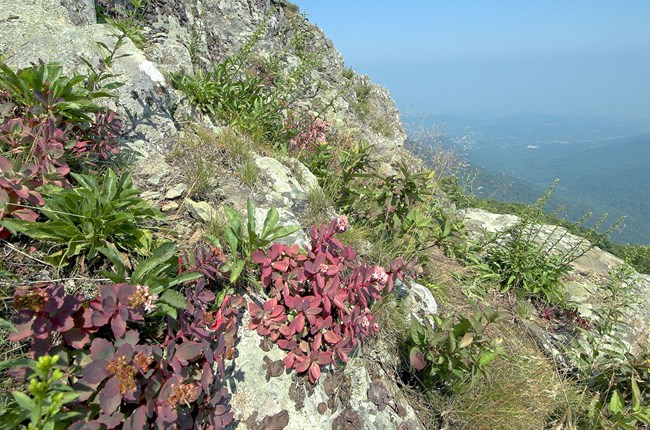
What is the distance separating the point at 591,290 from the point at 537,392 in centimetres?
374

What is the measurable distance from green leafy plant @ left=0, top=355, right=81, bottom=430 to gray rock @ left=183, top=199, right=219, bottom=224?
1869 mm

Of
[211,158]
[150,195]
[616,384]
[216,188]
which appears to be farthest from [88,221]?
[616,384]

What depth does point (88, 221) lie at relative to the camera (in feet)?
8.14

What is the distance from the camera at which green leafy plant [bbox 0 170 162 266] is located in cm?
240

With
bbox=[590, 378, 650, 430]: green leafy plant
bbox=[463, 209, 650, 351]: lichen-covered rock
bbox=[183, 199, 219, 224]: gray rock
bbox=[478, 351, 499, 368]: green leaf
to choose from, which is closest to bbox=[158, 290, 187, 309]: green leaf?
bbox=[183, 199, 219, 224]: gray rock

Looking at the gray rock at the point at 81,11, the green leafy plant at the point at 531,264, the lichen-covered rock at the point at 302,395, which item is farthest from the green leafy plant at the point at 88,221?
the green leafy plant at the point at 531,264

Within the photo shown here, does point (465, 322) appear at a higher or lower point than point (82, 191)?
lower

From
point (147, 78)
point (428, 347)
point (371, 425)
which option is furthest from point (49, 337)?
point (147, 78)

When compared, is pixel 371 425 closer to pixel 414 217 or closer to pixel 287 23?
pixel 414 217

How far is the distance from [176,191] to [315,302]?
1.90 m

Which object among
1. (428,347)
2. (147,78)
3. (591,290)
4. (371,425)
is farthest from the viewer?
(591,290)

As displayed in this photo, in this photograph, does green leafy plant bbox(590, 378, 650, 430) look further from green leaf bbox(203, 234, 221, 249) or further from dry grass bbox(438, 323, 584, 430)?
green leaf bbox(203, 234, 221, 249)

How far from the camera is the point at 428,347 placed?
3.18 metres

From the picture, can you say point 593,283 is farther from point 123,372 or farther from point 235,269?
point 123,372
